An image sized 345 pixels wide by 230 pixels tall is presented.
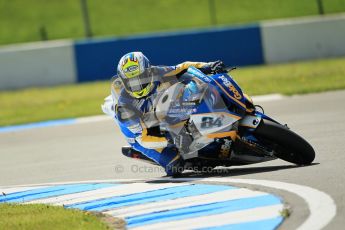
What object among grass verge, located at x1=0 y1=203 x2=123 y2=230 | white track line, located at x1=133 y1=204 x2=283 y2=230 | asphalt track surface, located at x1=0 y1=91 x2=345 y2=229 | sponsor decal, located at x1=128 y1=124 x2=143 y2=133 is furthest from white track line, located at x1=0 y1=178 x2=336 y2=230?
grass verge, located at x1=0 y1=203 x2=123 y2=230

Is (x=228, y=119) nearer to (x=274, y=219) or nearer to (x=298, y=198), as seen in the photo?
(x=298, y=198)

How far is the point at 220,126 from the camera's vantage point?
809 cm

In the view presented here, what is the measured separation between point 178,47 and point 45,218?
16.4 meters

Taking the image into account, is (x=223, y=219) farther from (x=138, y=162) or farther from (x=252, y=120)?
(x=138, y=162)

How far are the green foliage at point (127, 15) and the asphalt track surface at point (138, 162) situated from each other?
33.0ft

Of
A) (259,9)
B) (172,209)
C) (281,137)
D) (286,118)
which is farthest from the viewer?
(259,9)

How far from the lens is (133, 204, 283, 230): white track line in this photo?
6.08 m

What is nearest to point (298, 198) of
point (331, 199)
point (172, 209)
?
point (331, 199)

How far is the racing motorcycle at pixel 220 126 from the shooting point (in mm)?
8039

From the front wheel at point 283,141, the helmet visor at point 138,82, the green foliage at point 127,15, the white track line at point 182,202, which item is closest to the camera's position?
the white track line at point 182,202

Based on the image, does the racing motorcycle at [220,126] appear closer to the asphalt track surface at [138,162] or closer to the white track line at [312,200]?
the asphalt track surface at [138,162]

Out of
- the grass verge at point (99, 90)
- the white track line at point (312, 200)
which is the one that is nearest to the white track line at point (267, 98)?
the grass verge at point (99, 90)

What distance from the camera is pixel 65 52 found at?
23.3 meters

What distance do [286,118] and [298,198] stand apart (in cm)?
673
